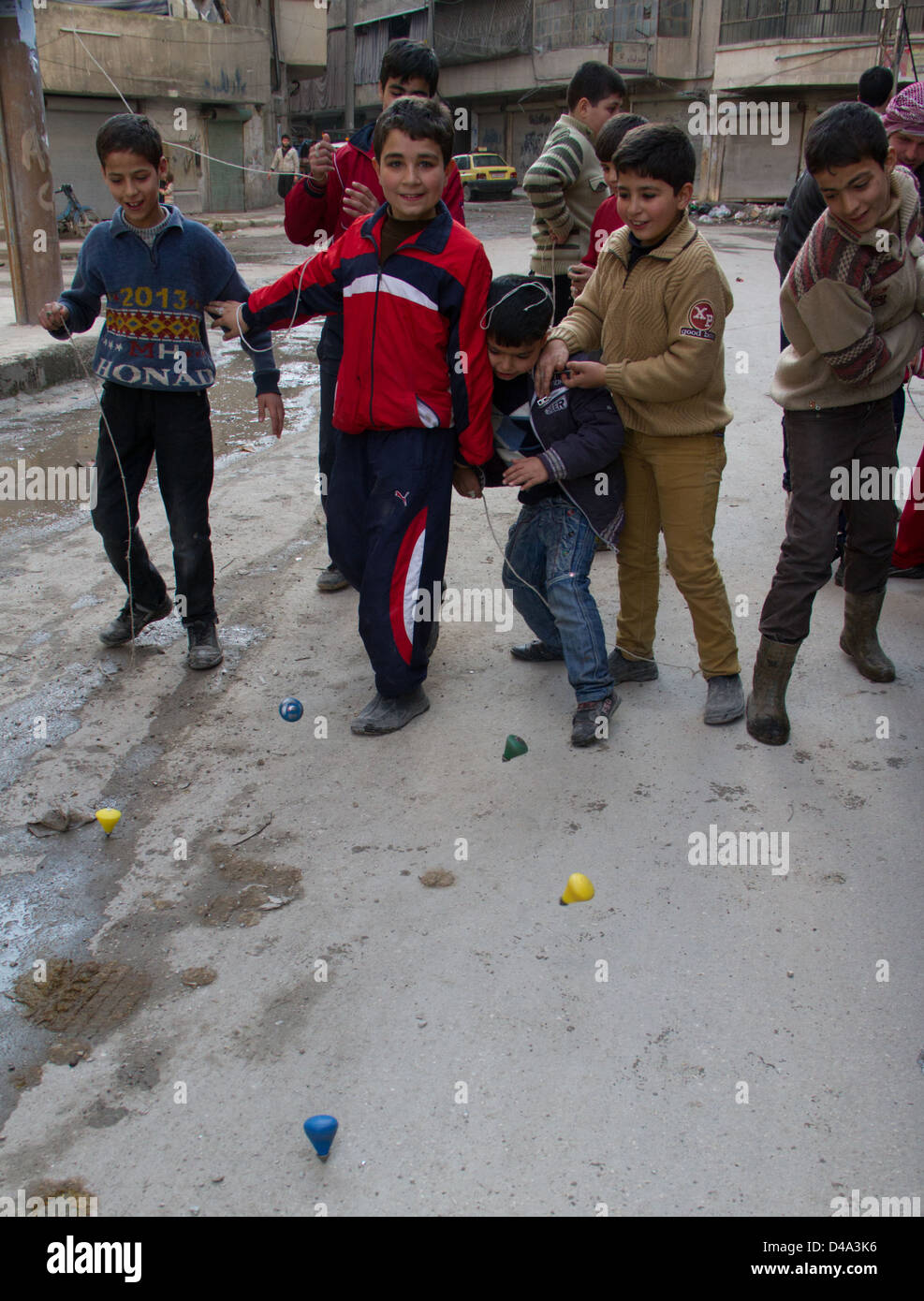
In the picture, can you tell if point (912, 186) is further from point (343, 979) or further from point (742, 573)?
point (343, 979)

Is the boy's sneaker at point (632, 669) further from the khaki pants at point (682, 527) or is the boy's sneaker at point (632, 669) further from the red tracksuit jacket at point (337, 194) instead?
the red tracksuit jacket at point (337, 194)

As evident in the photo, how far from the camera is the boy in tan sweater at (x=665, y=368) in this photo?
3113 millimetres

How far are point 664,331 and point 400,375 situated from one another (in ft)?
2.68

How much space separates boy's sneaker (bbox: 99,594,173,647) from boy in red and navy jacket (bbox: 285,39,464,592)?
767mm

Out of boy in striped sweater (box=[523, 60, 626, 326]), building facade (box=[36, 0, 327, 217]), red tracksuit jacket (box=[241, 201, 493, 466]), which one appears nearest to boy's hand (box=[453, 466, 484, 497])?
red tracksuit jacket (box=[241, 201, 493, 466])

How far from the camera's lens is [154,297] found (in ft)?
11.9

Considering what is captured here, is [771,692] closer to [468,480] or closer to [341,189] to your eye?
[468,480]

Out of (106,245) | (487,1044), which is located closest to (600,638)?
(487,1044)

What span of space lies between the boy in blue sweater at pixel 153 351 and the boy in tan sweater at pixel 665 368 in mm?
1192

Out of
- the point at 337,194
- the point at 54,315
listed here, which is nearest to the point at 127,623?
the point at 54,315

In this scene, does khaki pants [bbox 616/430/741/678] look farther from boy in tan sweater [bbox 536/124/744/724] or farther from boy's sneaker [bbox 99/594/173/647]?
boy's sneaker [bbox 99/594/173/647]

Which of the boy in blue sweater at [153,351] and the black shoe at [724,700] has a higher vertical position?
the boy in blue sweater at [153,351]

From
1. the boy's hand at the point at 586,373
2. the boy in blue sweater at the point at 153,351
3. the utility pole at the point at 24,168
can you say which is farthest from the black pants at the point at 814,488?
the utility pole at the point at 24,168

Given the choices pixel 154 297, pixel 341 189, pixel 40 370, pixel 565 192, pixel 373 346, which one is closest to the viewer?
pixel 373 346
